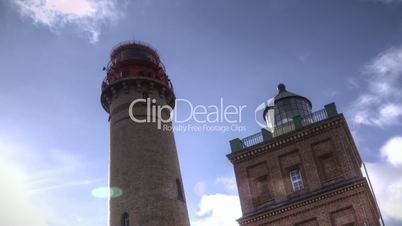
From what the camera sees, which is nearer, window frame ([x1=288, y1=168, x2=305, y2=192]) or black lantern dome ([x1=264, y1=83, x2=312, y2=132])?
window frame ([x1=288, y1=168, x2=305, y2=192])

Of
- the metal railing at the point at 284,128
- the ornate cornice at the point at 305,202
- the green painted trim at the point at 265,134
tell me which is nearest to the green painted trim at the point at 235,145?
the green painted trim at the point at 265,134

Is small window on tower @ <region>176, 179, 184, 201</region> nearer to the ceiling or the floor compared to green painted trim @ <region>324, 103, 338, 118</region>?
nearer to the floor

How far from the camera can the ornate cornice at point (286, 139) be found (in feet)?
79.0

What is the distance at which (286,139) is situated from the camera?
983 inches

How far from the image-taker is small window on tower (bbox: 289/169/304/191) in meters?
23.5

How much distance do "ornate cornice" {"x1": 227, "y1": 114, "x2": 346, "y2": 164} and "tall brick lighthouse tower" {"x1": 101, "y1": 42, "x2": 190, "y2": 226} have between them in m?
4.14

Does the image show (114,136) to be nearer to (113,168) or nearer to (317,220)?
(113,168)

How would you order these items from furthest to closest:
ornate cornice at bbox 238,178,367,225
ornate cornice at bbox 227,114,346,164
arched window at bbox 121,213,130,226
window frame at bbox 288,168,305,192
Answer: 1. ornate cornice at bbox 227,114,346,164
2. window frame at bbox 288,168,305,192
3. arched window at bbox 121,213,130,226
4. ornate cornice at bbox 238,178,367,225

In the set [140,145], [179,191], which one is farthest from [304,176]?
[140,145]

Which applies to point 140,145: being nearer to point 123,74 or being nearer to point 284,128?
point 123,74

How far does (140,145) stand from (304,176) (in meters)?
9.63

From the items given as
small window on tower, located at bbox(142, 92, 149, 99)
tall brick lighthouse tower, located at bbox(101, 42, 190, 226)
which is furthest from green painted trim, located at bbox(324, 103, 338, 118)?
small window on tower, located at bbox(142, 92, 149, 99)

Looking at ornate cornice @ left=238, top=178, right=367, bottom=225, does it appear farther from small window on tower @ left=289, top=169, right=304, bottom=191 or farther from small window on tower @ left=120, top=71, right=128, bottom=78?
small window on tower @ left=120, top=71, right=128, bottom=78

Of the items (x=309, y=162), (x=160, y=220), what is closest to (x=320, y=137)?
(x=309, y=162)
